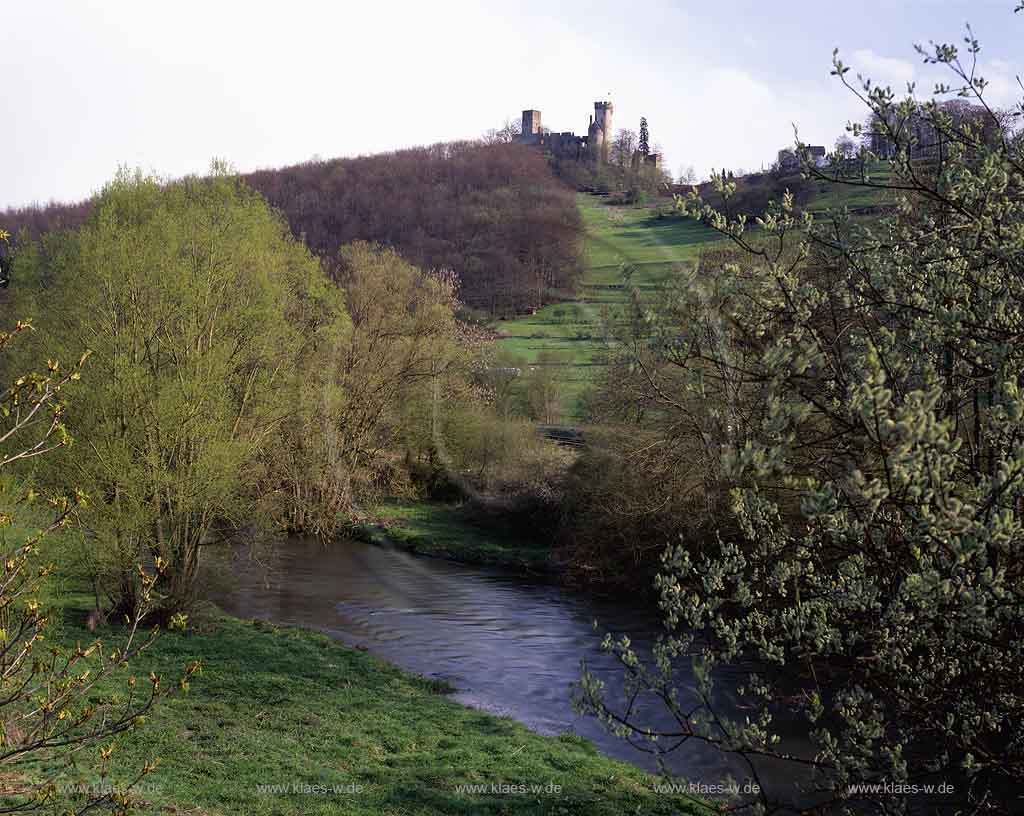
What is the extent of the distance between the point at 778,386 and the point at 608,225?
8516cm

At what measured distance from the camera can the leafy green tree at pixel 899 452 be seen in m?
3.82

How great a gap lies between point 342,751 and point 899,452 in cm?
1108

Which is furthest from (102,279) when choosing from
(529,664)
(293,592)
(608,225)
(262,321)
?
(608,225)

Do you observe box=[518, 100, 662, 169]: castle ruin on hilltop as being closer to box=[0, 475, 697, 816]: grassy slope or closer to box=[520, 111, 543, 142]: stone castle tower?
box=[520, 111, 543, 142]: stone castle tower

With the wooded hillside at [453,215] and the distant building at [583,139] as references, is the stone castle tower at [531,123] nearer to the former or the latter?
the distant building at [583,139]

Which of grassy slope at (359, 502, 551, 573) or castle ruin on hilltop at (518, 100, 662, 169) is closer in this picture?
grassy slope at (359, 502, 551, 573)

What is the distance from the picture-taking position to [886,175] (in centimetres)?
600

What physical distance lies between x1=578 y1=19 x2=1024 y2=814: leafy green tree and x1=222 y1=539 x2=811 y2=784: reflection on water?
8.83 meters

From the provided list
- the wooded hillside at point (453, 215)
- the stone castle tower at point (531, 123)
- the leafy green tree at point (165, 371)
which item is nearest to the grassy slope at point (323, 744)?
the leafy green tree at point (165, 371)

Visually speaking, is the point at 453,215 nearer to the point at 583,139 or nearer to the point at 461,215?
the point at 461,215

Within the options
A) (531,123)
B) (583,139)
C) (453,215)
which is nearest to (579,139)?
(583,139)

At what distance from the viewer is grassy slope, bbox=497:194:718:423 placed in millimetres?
45812

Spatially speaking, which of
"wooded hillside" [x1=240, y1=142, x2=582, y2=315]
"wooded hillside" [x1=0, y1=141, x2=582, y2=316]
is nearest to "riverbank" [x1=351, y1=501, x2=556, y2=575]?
"wooded hillside" [x1=0, y1=141, x2=582, y2=316]

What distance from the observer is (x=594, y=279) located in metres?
66.1
